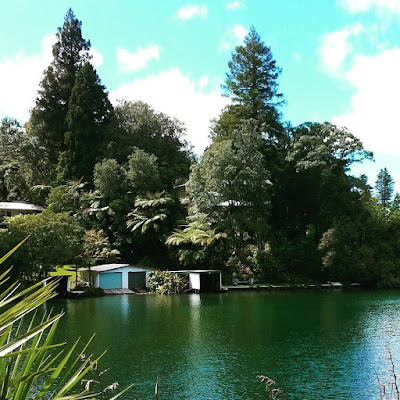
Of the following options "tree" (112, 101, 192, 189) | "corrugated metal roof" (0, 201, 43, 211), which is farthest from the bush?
"corrugated metal roof" (0, 201, 43, 211)

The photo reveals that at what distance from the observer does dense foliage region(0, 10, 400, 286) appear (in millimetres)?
35688

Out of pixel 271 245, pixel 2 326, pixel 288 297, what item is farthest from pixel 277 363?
pixel 271 245

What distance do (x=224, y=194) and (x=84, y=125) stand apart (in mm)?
16805

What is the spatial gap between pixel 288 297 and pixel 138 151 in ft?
57.4

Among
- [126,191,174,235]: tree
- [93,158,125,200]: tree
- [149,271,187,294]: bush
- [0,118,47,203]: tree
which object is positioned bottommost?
[149,271,187,294]: bush

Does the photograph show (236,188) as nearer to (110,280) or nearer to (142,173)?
(142,173)

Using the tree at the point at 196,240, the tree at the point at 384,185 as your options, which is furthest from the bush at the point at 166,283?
the tree at the point at 384,185

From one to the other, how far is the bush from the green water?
4335 millimetres

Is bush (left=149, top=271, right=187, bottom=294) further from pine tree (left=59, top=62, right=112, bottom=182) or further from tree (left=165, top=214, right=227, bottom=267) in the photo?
pine tree (left=59, top=62, right=112, bottom=182)

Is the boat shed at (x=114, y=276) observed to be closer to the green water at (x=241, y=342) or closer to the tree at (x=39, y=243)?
the tree at (x=39, y=243)

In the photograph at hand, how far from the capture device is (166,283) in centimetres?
3338

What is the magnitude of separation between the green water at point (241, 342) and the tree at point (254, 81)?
59.2 feet

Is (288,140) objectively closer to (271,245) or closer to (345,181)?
(345,181)

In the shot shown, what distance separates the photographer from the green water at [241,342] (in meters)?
11.8
